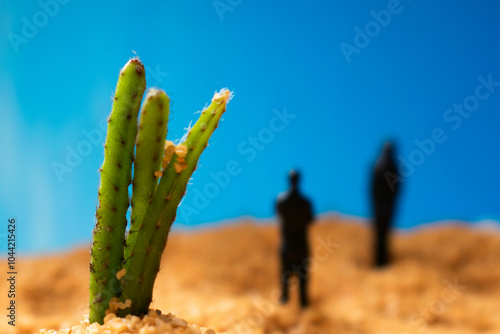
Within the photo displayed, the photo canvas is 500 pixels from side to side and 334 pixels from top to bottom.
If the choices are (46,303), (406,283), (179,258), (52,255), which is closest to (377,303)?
(406,283)

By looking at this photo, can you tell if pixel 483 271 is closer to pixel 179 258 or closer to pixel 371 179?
pixel 371 179

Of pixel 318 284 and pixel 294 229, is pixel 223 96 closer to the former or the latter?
pixel 294 229

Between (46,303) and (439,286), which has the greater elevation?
(46,303)

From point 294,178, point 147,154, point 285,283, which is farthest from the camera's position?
point 285,283

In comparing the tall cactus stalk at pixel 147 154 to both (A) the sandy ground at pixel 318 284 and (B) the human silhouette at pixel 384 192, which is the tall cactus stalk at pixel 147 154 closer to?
(A) the sandy ground at pixel 318 284

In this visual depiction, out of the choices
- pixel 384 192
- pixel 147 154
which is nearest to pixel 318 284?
pixel 384 192

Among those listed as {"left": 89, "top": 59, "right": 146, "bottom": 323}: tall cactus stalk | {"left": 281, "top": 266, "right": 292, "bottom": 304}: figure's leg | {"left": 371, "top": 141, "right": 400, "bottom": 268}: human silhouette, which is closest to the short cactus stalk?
{"left": 89, "top": 59, "right": 146, "bottom": 323}: tall cactus stalk

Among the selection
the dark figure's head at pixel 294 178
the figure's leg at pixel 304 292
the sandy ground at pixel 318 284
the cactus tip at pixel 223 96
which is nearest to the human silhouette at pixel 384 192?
the sandy ground at pixel 318 284
